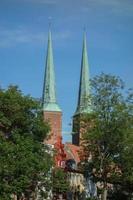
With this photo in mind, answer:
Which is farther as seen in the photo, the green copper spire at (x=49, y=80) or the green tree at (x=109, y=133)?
the green copper spire at (x=49, y=80)

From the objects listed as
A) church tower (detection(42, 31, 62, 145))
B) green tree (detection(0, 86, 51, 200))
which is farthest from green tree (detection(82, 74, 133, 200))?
church tower (detection(42, 31, 62, 145))

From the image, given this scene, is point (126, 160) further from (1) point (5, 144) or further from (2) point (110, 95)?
(1) point (5, 144)

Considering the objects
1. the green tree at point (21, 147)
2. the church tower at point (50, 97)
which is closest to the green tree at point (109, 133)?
the green tree at point (21, 147)

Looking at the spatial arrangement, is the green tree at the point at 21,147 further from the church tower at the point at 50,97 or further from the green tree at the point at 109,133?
the church tower at the point at 50,97

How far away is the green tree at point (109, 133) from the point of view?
59.5m

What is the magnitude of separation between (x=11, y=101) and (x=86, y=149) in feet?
32.6

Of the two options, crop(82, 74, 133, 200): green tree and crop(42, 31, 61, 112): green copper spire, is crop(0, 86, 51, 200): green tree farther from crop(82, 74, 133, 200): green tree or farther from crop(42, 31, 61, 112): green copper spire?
crop(42, 31, 61, 112): green copper spire

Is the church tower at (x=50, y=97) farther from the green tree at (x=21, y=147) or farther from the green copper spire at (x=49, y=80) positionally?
the green tree at (x=21, y=147)

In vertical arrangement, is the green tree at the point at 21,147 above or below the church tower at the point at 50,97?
below

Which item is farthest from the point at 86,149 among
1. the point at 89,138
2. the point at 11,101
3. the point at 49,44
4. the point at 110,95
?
the point at 49,44

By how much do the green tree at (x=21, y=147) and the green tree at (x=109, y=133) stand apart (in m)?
4.67

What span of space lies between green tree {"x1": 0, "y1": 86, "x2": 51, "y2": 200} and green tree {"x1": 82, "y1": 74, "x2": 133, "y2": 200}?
15.3 feet

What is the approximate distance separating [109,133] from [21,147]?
9381 millimetres

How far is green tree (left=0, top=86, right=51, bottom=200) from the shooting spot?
53.0 meters
